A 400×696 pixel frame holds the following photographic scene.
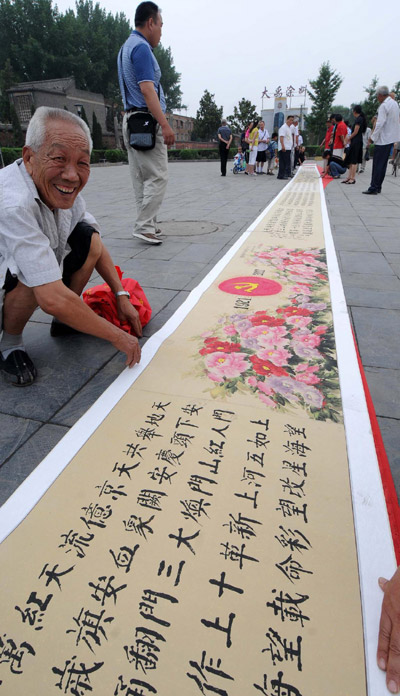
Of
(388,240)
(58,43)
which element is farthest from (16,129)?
(388,240)

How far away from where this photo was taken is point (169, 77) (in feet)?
145

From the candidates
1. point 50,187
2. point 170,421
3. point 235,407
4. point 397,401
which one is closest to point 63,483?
point 170,421

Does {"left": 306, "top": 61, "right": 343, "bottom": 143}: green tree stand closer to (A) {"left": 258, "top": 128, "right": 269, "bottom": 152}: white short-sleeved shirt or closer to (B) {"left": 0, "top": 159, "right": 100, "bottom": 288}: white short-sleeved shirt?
(A) {"left": 258, "top": 128, "right": 269, "bottom": 152}: white short-sleeved shirt

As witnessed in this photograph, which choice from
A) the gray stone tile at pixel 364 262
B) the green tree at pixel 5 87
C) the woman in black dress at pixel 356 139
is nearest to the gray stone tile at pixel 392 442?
the gray stone tile at pixel 364 262

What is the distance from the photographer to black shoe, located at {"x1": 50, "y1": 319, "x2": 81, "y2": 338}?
1932 millimetres

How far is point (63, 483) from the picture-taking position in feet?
3.66

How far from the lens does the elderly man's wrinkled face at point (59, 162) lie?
1308 millimetres

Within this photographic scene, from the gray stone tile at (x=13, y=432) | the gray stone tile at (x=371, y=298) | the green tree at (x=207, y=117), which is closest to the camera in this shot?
the gray stone tile at (x=13, y=432)

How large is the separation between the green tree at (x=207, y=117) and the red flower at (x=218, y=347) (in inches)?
1644

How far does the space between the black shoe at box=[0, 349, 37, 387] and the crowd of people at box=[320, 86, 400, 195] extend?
6010mm

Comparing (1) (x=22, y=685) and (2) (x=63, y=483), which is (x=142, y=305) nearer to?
(2) (x=63, y=483)

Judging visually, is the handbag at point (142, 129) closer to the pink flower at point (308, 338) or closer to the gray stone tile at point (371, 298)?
the gray stone tile at point (371, 298)

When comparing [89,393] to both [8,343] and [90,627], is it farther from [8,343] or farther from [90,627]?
[90,627]

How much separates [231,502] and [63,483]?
46 centimetres
